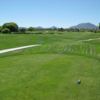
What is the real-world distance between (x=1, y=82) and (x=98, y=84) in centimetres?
526

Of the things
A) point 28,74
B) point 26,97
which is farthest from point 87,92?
point 28,74

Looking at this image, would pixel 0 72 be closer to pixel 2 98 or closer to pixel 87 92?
pixel 2 98

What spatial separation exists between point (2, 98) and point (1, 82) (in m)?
2.35

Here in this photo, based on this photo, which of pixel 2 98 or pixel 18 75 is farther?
pixel 18 75

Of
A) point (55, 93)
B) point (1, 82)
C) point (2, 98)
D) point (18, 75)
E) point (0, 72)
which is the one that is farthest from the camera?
point (0, 72)

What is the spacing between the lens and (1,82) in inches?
551

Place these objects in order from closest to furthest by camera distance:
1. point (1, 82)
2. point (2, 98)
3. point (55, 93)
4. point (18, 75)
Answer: point (2, 98) < point (55, 93) < point (1, 82) < point (18, 75)

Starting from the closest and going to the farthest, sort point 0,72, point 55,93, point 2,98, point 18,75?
point 2,98, point 55,93, point 18,75, point 0,72

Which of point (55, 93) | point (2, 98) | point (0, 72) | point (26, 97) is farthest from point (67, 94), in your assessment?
point (0, 72)

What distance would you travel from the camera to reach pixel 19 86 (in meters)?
13.3

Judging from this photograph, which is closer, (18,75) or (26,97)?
(26,97)

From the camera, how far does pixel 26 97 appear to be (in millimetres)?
11867

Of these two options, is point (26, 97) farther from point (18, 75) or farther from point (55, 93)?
point (18, 75)

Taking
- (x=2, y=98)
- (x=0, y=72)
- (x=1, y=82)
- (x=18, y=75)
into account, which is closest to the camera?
(x=2, y=98)
